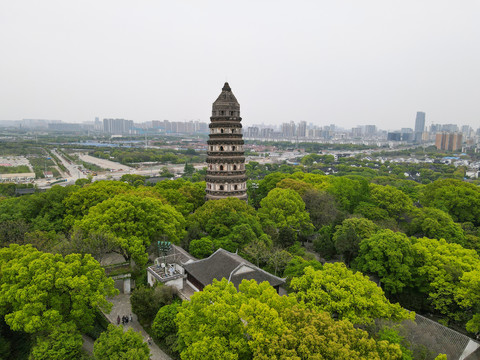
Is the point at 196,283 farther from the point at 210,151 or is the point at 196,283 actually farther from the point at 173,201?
the point at 210,151

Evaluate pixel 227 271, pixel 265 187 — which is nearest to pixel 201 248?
pixel 227 271

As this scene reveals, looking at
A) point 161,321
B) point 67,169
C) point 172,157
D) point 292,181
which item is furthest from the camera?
point 172,157

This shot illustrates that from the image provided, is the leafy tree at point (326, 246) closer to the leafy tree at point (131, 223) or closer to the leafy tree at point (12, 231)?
the leafy tree at point (131, 223)

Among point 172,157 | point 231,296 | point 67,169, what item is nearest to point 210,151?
point 231,296

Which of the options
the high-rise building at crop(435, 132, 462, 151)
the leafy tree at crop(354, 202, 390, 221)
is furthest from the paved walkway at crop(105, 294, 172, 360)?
the high-rise building at crop(435, 132, 462, 151)

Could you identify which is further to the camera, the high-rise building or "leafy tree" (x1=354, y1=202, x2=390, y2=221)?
the high-rise building

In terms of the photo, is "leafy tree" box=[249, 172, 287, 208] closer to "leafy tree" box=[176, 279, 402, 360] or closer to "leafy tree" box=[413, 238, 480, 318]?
"leafy tree" box=[413, 238, 480, 318]
